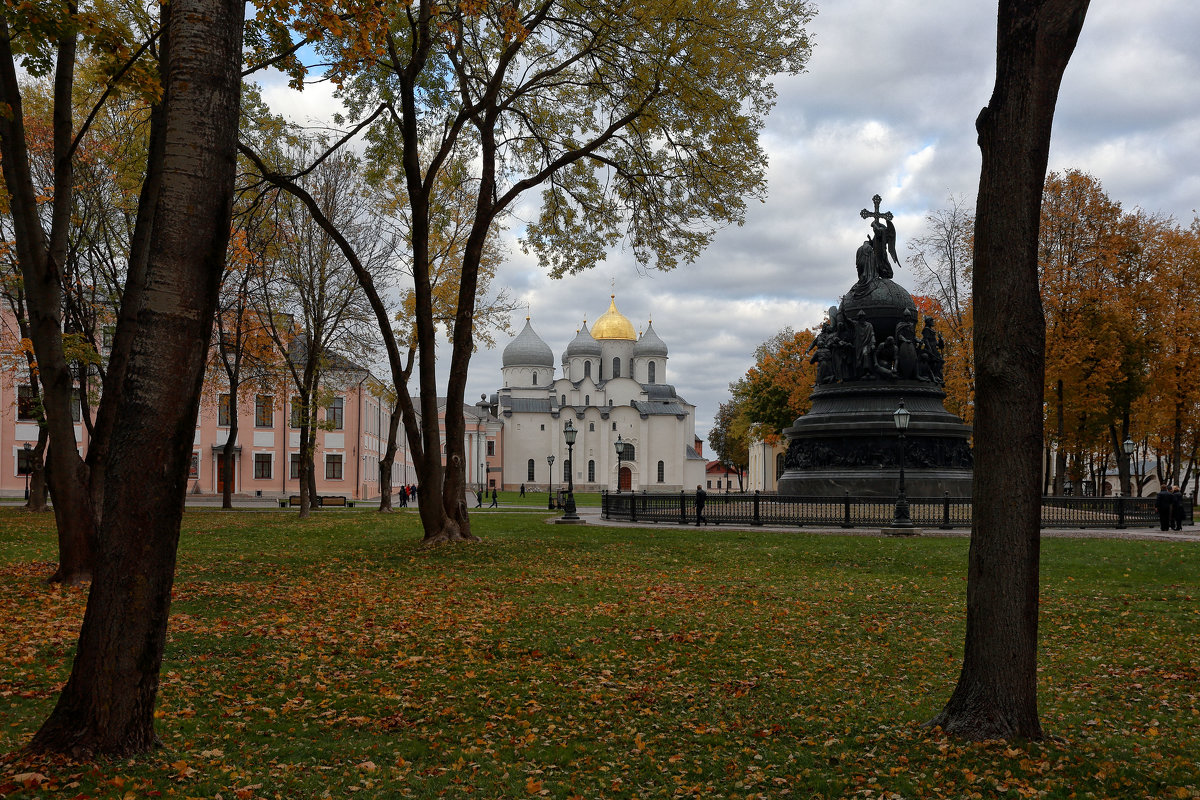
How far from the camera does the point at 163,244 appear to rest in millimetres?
4969

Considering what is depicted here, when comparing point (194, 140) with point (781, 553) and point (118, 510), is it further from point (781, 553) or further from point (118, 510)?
point (781, 553)

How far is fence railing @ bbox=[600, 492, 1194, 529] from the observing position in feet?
77.8

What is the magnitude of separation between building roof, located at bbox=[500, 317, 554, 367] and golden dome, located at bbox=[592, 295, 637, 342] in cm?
625

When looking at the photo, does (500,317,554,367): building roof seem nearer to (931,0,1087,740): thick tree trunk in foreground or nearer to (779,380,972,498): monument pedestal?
(779,380,972,498): monument pedestal

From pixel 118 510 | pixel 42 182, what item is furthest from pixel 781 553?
pixel 42 182

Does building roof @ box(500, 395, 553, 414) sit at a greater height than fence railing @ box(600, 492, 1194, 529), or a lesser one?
greater

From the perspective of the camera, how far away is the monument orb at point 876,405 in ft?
89.3

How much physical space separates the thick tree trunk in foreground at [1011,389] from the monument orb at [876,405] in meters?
21.7

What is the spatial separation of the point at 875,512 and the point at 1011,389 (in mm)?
20632

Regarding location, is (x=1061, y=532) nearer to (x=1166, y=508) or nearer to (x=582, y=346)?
(x=1166, y=508)

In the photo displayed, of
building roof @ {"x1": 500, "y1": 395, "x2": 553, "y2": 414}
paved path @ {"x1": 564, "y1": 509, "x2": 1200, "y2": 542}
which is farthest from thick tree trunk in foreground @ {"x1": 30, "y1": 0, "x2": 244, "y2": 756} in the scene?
building roof @ {"x1": 500, "y1": 395, "x2": 553, "y2": 414}

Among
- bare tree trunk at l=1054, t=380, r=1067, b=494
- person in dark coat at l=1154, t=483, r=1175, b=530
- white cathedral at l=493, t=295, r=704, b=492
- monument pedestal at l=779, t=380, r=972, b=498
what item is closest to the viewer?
person in dark coat at l=1154, t=483, r=1175, b=530

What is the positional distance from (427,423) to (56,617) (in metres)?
8.78

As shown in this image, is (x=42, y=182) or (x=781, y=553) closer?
(x=781, y=553)
